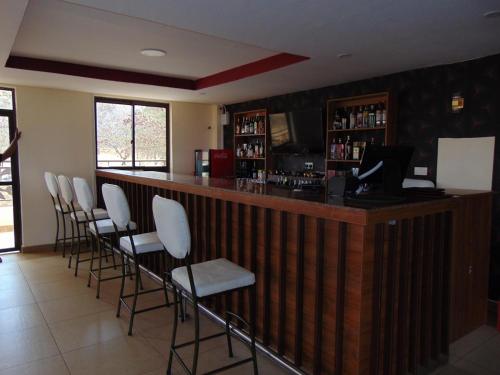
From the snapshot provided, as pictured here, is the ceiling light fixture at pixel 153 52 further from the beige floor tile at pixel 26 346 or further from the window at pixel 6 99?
the beige floor tile at pixel 26 346

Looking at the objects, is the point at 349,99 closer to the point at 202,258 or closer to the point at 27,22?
the point at 202,258

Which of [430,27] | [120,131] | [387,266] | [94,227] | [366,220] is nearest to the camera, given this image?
[366,220]

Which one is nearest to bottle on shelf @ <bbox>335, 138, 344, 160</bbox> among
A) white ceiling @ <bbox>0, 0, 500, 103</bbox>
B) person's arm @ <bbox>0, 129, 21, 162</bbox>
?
white ceiling @ <bbox>0, 0, 500, 103</bbox>

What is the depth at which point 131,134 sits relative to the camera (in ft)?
20.0

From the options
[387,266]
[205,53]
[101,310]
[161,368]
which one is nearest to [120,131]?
[205,53]

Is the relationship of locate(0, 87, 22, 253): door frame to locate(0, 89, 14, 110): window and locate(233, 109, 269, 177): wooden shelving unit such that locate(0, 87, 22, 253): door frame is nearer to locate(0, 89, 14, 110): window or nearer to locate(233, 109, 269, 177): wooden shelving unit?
locate(0, 89, 14, 110): window

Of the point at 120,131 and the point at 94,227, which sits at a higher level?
the point at 120,131

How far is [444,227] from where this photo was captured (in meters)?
2.42

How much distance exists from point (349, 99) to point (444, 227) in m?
2.69

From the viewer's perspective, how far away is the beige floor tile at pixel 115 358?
238cm

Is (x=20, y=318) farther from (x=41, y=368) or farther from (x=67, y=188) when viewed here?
(x=67, y=188)

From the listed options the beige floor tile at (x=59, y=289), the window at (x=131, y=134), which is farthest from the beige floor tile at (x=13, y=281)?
the window at (x=131, y=134)

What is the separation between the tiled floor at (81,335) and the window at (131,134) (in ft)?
8.19

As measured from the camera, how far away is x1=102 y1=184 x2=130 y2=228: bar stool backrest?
2785 millimetres
